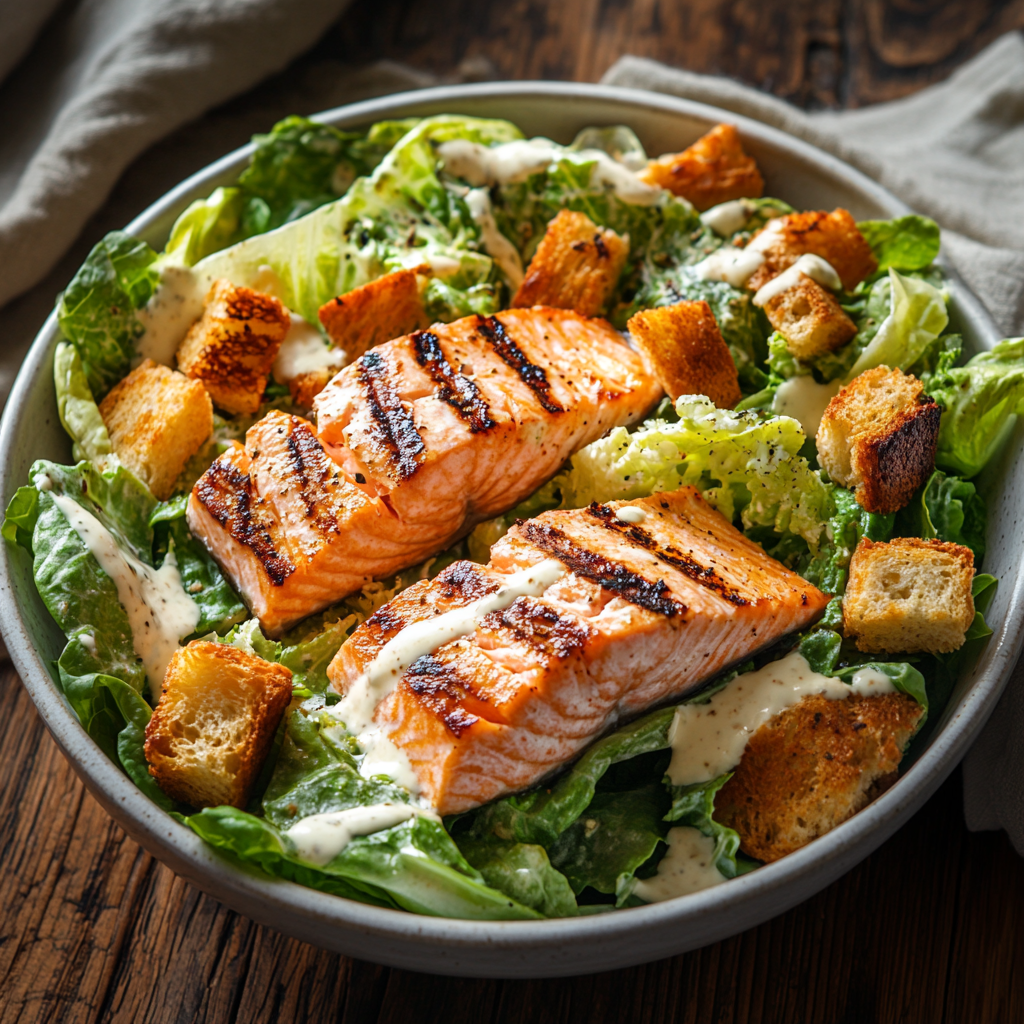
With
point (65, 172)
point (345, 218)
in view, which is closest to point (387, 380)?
point (345, 218)

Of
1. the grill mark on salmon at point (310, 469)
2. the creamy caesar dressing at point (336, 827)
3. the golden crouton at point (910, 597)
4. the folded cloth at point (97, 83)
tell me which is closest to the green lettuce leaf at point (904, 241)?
the golden crouton at point (910, 597)

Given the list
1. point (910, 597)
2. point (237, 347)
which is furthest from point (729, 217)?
point (237, 347)

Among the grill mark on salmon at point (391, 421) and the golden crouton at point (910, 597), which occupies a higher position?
the grill mark on salmon at point (391, 421)

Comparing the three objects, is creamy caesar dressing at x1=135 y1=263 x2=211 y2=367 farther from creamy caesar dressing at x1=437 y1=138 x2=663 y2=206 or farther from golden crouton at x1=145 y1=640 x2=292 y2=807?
golden crouton at x1=145 y1=640 x2=292 y2=807

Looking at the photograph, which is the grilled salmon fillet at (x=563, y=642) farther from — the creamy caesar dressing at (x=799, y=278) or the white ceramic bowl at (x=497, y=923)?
the creamy caesar dressing at (x=799, y=278)

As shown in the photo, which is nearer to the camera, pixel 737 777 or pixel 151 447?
pixel 737 777

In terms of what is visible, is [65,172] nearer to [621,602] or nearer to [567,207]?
[567,207]
